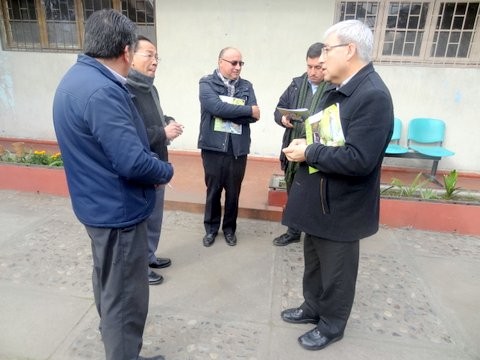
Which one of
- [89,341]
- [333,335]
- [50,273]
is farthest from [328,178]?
[50,273]

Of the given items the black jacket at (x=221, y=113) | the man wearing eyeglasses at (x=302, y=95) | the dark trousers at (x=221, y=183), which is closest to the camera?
the man wearing eyeglasses at (x=302, y=95)

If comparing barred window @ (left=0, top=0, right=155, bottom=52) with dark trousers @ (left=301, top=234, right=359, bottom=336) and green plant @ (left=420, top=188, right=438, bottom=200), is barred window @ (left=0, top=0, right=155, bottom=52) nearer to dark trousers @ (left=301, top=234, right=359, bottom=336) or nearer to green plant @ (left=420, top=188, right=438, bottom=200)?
green plant @ (left=420, top=188, right=438, bottom=200)

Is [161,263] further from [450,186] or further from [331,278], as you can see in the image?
[450,186]

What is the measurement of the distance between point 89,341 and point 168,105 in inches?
181

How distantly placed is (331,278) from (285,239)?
1530 millimetres

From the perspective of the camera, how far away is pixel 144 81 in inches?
100

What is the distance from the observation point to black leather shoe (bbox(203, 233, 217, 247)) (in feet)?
12.0

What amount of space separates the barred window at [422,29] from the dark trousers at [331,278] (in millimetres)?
4302

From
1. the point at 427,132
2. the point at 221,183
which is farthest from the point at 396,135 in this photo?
the point at 221,183

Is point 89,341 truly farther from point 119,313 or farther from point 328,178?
point 328,178

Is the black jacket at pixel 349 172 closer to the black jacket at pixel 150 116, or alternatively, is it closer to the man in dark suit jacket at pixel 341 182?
the man in dark suit jacket at pixel 341 182

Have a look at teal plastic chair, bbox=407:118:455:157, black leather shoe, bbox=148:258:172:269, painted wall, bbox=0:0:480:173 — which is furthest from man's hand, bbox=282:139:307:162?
teal plastic chair, bbox=407:118:455:157

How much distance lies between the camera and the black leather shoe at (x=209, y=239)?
12.0ft

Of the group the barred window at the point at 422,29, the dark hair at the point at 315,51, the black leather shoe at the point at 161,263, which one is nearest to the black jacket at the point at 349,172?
the dark hair at the point at 315,51
